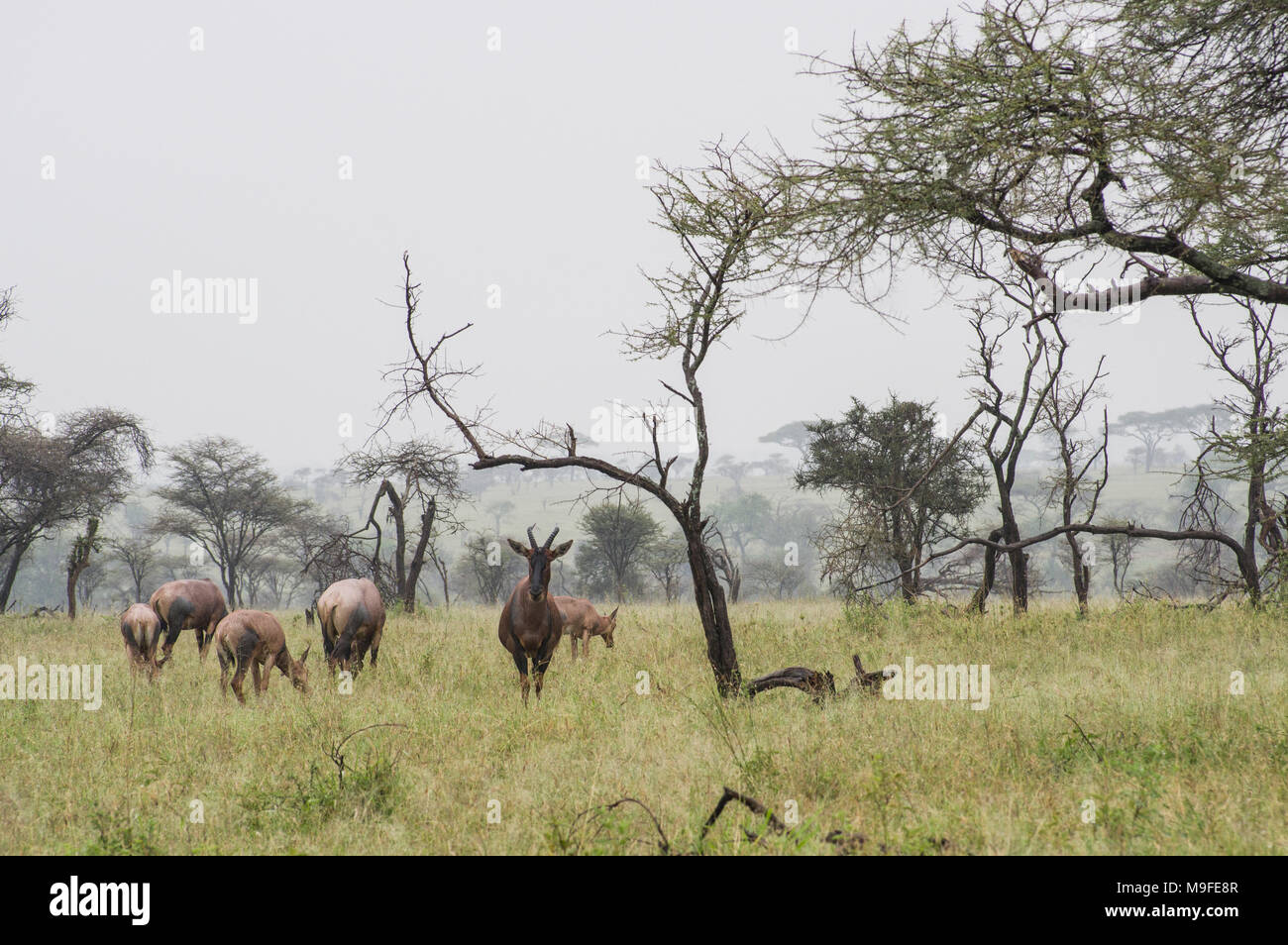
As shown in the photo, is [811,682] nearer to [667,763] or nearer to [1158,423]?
[667,763]

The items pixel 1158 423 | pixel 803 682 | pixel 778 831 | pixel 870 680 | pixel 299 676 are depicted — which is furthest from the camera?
pixel 1158 423

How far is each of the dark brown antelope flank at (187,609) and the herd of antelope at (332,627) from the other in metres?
0.01

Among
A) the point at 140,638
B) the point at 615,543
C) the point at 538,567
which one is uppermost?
the point at 538,567

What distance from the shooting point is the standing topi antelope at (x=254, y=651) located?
920 cm

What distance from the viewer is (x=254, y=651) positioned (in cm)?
928

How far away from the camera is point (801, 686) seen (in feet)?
25.8

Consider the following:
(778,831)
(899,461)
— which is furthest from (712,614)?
(899,461)

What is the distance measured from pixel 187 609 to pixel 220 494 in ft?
88.2

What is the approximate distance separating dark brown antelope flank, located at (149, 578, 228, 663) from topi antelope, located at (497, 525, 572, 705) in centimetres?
510

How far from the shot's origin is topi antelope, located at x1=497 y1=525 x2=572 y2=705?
925 centimetres

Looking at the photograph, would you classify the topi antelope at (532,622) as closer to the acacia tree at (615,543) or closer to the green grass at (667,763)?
the green grass at (667,763)

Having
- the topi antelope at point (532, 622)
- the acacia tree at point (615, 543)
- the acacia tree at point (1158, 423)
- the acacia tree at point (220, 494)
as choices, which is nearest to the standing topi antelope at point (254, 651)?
the topi antelope at point (532, 622)
